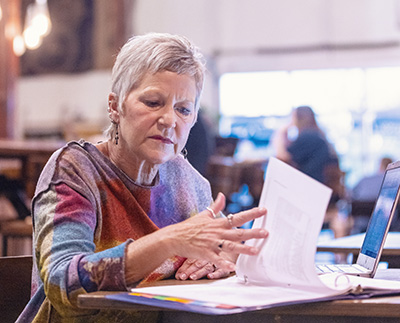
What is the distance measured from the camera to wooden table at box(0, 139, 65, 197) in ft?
15.4

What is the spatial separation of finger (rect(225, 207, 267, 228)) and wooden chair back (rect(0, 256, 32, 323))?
0.68 m

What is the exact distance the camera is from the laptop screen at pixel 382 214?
138 cm

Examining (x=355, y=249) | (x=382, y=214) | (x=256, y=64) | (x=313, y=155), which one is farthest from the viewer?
(x=256, y=64)

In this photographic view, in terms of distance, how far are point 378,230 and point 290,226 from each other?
481 millimetres

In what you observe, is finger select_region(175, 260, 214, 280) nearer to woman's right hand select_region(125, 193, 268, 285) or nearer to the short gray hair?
woman's right hand select_region(125, 193, 268, 285)

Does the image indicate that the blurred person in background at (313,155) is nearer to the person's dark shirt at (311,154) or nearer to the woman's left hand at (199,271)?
the person's dark shirt at (311,154)

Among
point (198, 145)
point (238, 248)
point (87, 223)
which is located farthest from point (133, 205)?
point (198, 145)

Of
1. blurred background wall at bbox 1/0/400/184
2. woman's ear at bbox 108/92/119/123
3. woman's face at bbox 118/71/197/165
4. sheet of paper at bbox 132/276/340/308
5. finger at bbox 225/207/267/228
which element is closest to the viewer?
sheet of paper at bbox 132/276/340/308

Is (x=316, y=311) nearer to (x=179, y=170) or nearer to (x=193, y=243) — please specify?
(x=193, y=243)

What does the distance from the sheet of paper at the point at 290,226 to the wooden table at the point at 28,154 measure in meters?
3.85

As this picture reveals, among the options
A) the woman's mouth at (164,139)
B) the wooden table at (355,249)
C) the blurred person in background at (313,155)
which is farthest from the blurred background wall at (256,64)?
the woman's mouth at (164,139)

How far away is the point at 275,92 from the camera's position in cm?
903

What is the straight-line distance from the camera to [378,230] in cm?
143

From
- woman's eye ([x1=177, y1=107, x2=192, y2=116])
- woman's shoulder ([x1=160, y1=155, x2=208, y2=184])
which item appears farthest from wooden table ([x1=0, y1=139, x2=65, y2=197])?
woman's eye ([x1=177, y1=107, x2=192, y2=116])
